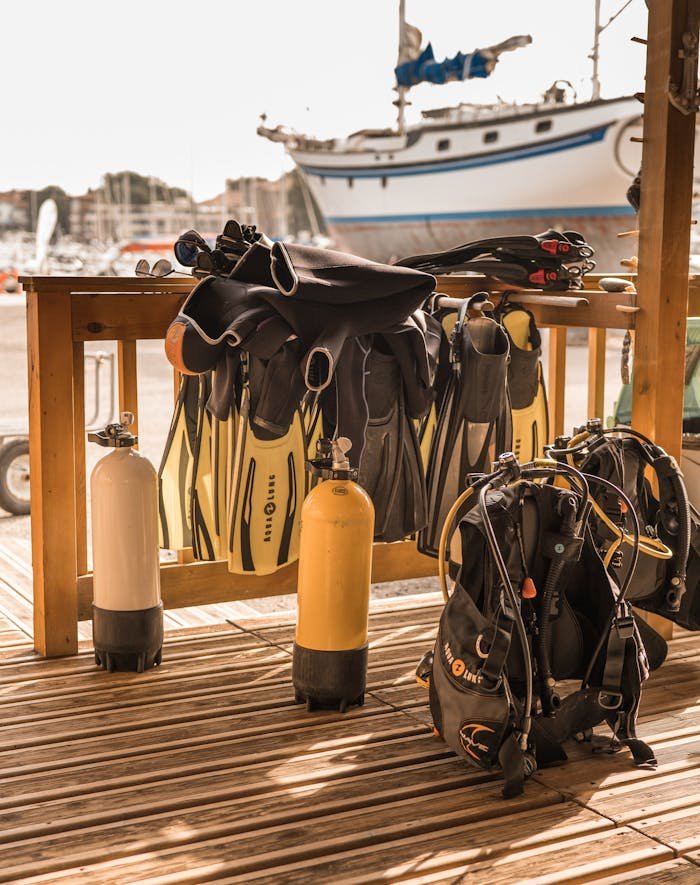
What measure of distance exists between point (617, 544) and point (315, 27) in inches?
1882

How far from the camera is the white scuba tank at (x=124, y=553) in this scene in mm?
2869

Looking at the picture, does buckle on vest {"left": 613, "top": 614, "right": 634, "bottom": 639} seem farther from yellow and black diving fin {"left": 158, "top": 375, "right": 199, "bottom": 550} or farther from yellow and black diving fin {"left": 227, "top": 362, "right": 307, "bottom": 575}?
yellow and black diving fin {"left": 158, "top": 375, "right": 199, "bottom": 550}

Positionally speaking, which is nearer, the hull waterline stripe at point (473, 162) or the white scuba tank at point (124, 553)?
the white scuba tank at point (124, 553)

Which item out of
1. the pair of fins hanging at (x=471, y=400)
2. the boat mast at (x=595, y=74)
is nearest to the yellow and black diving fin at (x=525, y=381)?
the pair of fins hanging at (x=471, y=400)

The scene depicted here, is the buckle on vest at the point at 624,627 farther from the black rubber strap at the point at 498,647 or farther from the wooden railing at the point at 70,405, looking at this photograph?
the wooden railing at the point at 70,405

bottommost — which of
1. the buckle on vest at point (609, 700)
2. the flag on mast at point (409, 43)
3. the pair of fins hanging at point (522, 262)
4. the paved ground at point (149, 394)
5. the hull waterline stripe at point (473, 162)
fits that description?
the paved ground at point (149, 394)

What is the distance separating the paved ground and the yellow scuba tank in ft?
8.59

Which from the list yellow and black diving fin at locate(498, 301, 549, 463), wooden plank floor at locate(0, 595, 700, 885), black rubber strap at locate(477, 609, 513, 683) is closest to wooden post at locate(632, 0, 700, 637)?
yellow and black diving fin at locate(498, 301, 549, 463)

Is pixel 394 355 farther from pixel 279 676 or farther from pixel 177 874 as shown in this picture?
pixel 177 874

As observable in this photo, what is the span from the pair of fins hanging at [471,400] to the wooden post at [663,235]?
1.21 ft

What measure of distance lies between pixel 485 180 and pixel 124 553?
901 inches

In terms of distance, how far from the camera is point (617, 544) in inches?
102

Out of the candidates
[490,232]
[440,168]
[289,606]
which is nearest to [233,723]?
[289,606]

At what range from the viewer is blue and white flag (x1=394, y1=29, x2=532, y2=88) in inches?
807
